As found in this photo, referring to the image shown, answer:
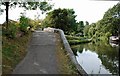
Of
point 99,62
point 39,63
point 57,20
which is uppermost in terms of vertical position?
point 57,20

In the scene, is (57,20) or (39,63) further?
(57,20)

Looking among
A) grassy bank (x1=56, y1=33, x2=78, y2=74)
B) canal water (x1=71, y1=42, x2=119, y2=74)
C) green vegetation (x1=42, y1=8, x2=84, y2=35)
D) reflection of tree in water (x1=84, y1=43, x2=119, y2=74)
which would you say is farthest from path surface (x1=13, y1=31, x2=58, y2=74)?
green vegetation (x1=42, y1=8, x2=84, y2=35)

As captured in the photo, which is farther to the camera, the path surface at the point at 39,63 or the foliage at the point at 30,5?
the foliage at the point at 30,5

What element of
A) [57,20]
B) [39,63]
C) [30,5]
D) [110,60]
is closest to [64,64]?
[39,63]

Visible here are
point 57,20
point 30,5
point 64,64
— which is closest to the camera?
point 64,64

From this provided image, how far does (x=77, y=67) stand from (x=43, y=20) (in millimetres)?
28846

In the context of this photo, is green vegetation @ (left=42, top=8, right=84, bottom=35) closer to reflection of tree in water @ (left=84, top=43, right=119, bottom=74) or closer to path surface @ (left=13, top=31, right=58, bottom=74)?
reflection of tree in water @ (left=84, top=43, right=119, bottom=74)

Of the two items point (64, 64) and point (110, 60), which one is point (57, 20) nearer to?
point (110, 60)

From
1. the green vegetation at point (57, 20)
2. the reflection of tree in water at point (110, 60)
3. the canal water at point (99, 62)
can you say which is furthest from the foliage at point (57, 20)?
the canal water at point (99, 62)

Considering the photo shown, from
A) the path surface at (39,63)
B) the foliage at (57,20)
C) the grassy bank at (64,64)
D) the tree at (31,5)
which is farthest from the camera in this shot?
the foliage at (57,20)

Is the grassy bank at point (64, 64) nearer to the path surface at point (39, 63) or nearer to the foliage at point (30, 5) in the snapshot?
→ the path surface at point (39, 63)

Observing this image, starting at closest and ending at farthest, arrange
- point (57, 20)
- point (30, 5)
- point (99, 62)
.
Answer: point (30, 5)
point (99, 62)
point (57, 20)

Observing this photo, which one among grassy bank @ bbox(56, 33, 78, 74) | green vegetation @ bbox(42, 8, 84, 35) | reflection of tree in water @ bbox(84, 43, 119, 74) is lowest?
reflection of tree in water @ bbox(84, 43, 119, 74)

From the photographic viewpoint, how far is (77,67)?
833 cm
